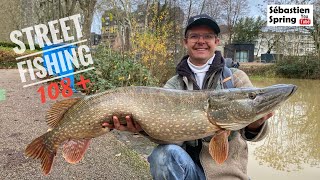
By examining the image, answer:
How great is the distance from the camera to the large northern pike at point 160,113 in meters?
2.46

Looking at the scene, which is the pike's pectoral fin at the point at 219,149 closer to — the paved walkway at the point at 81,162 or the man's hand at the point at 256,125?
the man's hand at the point at 256,125

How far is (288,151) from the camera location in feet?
21.0

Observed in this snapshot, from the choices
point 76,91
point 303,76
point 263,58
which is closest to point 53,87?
point 76,91

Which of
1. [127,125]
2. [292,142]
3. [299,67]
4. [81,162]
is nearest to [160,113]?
[127,125]

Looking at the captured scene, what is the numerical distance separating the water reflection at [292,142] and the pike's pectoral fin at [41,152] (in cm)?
411

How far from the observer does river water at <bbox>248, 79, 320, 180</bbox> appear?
5258 millimetres

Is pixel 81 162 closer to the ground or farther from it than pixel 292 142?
farther from it

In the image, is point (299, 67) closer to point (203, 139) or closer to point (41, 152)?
point (203, 139)

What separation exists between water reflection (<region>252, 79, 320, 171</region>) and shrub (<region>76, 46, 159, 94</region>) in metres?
3.19

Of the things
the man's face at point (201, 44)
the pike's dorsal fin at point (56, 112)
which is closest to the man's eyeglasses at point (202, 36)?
the man's face at point (201, 44)

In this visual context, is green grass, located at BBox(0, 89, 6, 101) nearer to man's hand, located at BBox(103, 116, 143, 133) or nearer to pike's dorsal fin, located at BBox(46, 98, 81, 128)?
pike's dorsal fin, located at BBox(46, 98, 81, 128)

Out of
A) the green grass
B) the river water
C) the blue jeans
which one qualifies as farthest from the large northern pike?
the green grass

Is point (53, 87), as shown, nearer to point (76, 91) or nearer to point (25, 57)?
point (76, 91)

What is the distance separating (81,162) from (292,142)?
481cm
